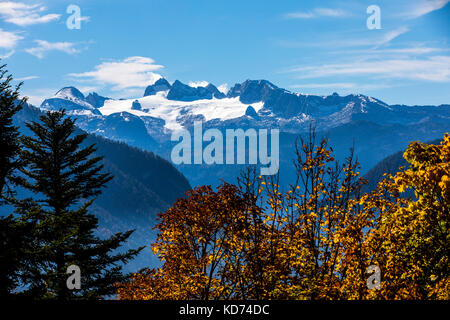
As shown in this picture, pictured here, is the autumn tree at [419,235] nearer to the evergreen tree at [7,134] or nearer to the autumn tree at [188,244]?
the autumn tree at [188,244]

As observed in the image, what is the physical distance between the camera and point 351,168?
18.8m

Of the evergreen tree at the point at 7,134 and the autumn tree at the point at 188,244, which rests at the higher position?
the evergreen tree at the point at 7,134

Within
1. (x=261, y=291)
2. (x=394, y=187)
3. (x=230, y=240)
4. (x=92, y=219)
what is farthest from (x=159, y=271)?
(x=394, y=187)

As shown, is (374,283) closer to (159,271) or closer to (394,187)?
(394,187)

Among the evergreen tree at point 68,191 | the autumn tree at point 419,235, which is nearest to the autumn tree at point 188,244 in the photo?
the evergreen tree at point 68,191

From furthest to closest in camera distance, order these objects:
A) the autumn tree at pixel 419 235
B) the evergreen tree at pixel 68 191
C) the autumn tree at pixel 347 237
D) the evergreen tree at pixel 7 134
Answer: the evergreen tree at pixel 68 191 → the evergreen tree at pixel 7 134 → the autumn tree at pixel 347 237 → the autumn tree at pixel 419 235

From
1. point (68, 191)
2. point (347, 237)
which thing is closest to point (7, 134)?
point (68, 191)

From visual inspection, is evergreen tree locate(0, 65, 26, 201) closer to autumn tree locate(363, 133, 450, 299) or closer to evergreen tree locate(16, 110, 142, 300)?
evergreen tree locate(16, 110, 142, 300)

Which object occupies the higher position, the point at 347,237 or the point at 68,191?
the point at 347,237

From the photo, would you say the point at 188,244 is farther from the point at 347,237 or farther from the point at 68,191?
the point at 347,237

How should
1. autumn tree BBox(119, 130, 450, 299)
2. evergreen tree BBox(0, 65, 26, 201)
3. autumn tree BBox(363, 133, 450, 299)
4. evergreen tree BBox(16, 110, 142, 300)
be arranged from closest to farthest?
1. autumn tree BBox(363, 133, 450, 299)
2. autumn tree BBox(119, 130, 450, 299)
3. evergreen tree BBox(0, 65, 26, 201)
4. evergreen tree BBox(16, 110, 142, 300)

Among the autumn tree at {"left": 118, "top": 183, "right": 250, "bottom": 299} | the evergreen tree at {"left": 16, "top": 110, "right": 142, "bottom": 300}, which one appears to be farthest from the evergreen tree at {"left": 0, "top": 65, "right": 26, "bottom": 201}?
the autumn tree at {"left": 118, "top": 183, "right": 250, "bottom": 299}
